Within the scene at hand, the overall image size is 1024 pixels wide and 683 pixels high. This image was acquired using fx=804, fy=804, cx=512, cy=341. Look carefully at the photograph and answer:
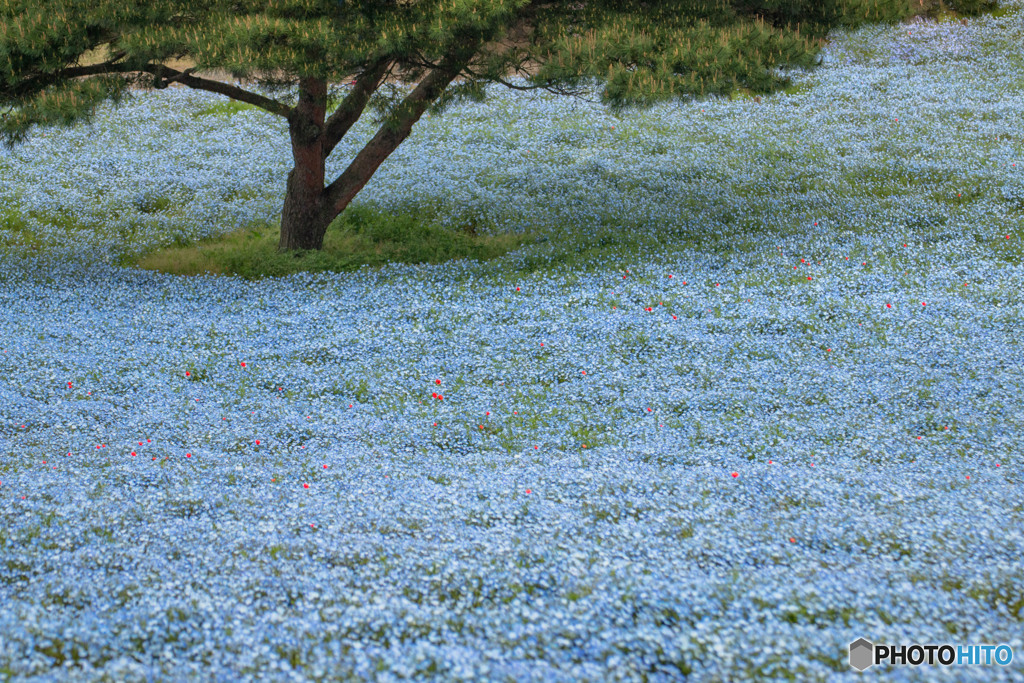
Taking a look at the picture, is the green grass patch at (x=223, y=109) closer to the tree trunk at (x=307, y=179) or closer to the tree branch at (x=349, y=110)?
the tree branch at (x=349, y=110)

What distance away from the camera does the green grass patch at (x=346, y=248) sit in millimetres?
13789

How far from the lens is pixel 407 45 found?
1116cm

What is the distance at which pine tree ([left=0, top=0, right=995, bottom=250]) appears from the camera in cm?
1077

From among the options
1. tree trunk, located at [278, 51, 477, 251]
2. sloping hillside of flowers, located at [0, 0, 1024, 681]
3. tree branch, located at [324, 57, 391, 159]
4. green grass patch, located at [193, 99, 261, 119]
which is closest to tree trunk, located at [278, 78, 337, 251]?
tree trunk, located at [278, 51, 477, 251]

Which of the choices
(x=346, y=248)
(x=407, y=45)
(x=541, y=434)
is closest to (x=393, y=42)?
(x=407, y=45)

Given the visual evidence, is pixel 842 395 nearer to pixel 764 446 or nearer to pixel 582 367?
pixel 764 446

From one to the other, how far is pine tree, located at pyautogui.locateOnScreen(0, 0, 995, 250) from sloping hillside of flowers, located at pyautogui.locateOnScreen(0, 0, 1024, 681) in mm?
2848

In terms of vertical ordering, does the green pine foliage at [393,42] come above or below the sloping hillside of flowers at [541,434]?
above

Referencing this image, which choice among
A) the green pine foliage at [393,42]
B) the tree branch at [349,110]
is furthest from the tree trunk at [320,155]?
the green pine foliage at [393,42]

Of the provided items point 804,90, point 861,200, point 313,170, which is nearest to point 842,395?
point 861,200

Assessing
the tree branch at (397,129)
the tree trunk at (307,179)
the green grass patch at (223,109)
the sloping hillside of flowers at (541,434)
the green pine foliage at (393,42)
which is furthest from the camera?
the green grass patch at (223,109)

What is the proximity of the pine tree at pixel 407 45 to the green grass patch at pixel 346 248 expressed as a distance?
2.33m

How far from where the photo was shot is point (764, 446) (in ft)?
25.3

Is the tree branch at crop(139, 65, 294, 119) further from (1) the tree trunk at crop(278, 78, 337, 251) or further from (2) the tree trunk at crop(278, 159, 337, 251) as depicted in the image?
(2) the tree trunk at crop(278, 159, 337, 251)
